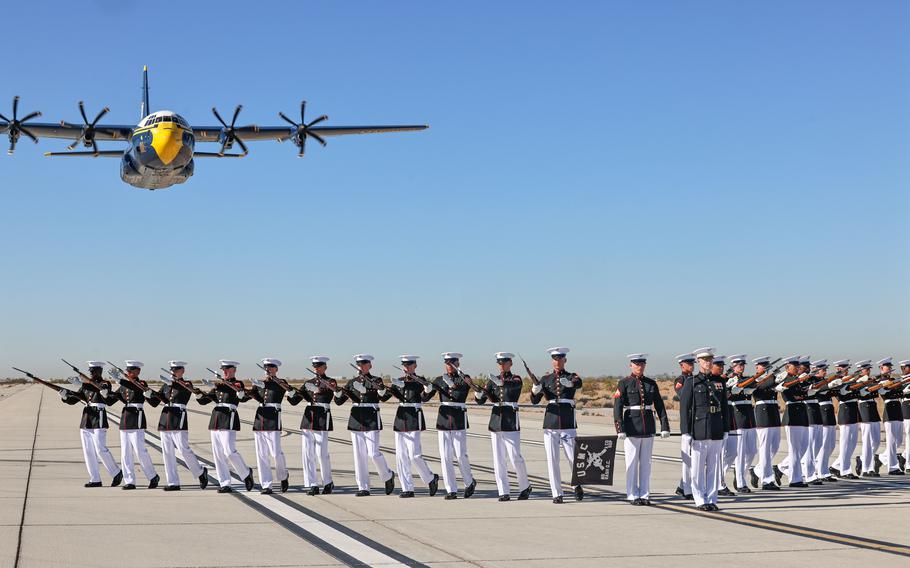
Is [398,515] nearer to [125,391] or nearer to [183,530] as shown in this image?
[183,530]

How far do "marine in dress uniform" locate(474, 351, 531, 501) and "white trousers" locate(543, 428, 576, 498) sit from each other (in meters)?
0.42

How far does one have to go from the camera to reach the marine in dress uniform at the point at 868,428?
1603 cm

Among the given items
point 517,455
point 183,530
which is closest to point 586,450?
point 517,455

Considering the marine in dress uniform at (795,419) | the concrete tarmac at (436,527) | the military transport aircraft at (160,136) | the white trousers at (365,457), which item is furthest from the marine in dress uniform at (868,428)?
the military transport aircraft at (160,136)

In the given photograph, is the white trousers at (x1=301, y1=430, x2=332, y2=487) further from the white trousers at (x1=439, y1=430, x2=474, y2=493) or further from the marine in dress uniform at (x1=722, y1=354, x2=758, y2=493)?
the marine in dress uniform at (x1=722, y1=354, x2=758, y2=493)

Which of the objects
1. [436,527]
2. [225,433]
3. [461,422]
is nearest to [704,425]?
[461,422]

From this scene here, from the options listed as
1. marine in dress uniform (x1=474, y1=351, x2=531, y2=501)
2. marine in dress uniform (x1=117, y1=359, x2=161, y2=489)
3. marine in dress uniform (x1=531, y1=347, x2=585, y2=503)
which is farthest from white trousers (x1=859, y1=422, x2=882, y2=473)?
marine in dress uniform (x1=117, y1=359, x2=161, y2=489)

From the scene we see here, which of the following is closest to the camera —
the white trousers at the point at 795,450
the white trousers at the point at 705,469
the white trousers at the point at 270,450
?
the white trousers at the point at 705,469

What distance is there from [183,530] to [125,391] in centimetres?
489

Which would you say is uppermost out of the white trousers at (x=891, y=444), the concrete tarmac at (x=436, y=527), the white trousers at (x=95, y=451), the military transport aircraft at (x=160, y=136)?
the military transport aircraft at (x=160, y=136)

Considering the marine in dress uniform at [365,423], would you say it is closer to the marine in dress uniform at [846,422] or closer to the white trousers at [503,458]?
the white trousers at [503,458]

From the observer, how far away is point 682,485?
43.3 feet

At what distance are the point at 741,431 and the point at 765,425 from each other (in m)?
0.51

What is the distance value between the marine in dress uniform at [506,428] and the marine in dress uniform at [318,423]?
234 cm
